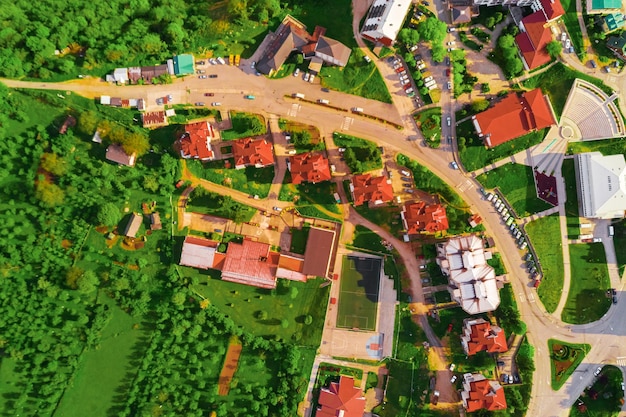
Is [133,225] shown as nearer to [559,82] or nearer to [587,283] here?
[559,82]

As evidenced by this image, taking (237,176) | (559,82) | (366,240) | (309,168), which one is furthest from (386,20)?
(366,240)

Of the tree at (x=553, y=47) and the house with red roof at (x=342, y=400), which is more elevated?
the tree at (x=553, y=47)

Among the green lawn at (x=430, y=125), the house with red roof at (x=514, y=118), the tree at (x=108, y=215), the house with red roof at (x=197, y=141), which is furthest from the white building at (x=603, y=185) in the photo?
the tree at (x=108, y=215)

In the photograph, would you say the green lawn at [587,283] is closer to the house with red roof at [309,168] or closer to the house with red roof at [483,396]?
the house with red roof at [483,396]

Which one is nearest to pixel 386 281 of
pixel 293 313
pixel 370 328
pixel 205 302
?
pixel 370 328

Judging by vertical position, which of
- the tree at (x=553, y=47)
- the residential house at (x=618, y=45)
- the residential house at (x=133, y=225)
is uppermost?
the residential house at (x=618, y=45)

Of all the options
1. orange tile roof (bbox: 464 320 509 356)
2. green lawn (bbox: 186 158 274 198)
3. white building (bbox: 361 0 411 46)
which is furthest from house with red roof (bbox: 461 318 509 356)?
white building (bbox: 361 0 411 46)

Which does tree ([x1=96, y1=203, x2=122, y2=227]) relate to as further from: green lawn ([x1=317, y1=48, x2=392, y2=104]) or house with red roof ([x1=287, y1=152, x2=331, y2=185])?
green lawn ([x1=317, y1=48, x2=392, y2=104])
